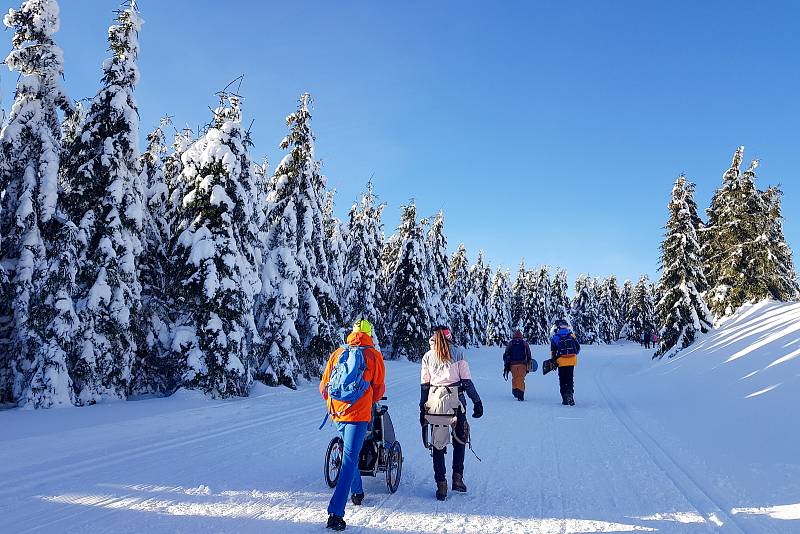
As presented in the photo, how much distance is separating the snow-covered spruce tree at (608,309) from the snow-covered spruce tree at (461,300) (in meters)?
43.3

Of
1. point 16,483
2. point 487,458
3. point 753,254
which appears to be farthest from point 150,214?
point 753,254

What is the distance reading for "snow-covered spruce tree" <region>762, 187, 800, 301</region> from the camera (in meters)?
29.7

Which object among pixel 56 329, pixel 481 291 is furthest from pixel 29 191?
pixel 481 291

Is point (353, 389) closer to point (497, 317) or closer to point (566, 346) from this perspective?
point (566, 346)

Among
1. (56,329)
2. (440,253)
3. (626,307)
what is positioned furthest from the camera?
(626,307)

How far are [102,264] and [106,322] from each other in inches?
68.7

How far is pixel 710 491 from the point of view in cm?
661

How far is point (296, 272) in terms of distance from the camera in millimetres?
19312

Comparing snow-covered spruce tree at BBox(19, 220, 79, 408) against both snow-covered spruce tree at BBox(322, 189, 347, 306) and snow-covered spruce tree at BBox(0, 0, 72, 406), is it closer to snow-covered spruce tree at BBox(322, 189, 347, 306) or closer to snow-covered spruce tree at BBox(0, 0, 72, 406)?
snow-covered spruce tree at BBox(0, 0, 72, 406)

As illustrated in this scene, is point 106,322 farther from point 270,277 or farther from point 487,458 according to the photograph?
point 487,458

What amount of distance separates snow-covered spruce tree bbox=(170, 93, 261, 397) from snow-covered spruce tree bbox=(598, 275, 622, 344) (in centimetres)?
8526

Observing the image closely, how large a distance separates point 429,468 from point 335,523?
294 centimetres

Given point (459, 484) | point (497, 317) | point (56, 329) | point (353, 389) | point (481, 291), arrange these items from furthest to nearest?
point (497, 317)
point (481, 291)
point (56, 329)
point (459, 484)
point (353, 389)

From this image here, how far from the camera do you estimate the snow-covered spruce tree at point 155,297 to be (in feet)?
54.6
